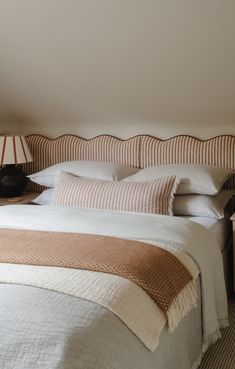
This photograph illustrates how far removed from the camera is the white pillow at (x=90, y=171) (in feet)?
9.23

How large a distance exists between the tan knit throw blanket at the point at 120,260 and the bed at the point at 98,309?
61 millimetres

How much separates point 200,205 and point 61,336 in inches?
59.5

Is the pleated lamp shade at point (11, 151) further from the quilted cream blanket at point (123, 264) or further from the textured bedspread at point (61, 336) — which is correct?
the textured bedspread at point (61, 336)

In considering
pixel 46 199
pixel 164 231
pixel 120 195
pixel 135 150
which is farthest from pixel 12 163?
pixel 164 231

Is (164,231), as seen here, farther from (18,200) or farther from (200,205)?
(18,200)

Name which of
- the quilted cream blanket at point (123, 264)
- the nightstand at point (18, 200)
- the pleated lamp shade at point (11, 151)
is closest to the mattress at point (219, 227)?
the quilted cream blanket at point (123, 264)

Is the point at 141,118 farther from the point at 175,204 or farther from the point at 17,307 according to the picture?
the point at 17,307

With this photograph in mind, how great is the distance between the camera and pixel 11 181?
127 inches

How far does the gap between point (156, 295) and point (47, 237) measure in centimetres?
62

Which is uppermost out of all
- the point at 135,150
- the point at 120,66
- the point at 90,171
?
the point at 120,66

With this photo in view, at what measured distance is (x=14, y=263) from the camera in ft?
5.31

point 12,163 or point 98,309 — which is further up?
point 12,163

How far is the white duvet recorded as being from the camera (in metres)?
1.90

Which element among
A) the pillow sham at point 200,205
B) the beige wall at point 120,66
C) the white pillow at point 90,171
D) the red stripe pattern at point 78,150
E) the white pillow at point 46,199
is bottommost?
the white pillow at point 46,199
